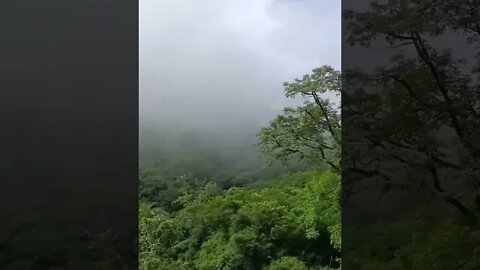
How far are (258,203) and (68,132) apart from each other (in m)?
0.84

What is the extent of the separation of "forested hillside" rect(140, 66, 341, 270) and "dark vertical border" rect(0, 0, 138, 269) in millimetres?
304

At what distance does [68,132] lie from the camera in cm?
226

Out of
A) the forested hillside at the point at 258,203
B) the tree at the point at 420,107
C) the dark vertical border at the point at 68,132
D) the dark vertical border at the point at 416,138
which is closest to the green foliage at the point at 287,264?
the forested hillside at the point at 258,203

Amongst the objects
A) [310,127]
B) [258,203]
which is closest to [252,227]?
[258,203]

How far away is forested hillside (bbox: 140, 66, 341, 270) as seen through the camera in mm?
2576

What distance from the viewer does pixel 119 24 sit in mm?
2293

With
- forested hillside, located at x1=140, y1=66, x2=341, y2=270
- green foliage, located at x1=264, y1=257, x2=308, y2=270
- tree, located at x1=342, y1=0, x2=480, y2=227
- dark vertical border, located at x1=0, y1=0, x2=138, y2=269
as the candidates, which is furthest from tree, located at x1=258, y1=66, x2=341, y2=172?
dark vertical border, located at x1=0, y1=0, x2=138, y2=269

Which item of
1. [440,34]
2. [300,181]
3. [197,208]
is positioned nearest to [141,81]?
[197,208]

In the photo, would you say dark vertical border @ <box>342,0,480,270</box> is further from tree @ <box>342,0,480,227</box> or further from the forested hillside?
the forested hillside

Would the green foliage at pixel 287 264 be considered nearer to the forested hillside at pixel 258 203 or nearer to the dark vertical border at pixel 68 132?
the forested hillside at pixel 258 203

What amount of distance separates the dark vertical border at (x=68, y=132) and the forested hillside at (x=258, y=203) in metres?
0.30

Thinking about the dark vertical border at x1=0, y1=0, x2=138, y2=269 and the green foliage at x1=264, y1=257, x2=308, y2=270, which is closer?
the dark vertical border at x1=0, y1=0, x2=138, y2=269

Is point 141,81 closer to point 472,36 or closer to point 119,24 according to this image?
point 119,24

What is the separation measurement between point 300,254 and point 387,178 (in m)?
0.54
